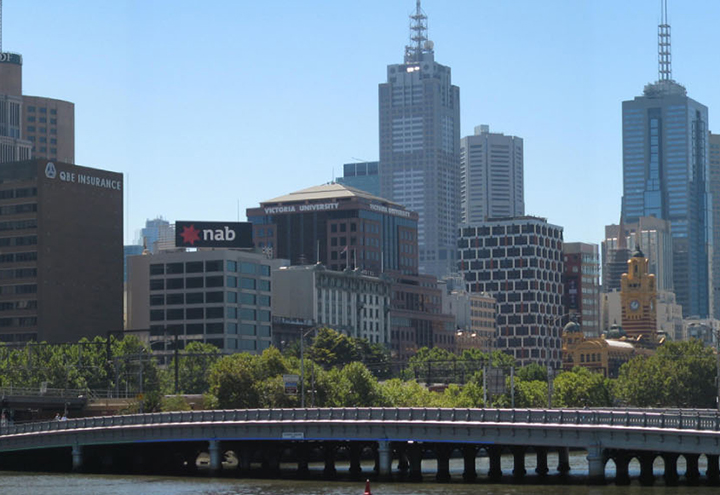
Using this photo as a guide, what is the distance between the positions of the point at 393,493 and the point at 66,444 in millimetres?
40481

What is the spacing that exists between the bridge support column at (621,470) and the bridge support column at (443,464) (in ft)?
46.6

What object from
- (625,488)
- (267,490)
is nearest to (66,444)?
(267,490)

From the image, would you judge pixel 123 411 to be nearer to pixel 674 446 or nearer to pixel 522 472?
pixel 522 472

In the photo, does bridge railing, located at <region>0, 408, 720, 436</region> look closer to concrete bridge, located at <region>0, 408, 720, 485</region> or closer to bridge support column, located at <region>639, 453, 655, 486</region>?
concrete bridge, located at <region>0, 408, 720, 485</region>

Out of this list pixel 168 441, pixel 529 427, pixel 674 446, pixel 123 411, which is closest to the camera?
pixel 674 446

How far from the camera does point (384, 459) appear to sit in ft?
415

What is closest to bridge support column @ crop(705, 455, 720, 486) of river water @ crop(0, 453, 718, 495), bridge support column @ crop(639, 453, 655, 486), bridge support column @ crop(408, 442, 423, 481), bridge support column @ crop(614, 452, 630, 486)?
river water @ crop(0, 453, 718, 495)

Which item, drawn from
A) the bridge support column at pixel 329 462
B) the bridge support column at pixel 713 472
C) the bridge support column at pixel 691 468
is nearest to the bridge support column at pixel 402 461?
the bridge support column at pixel 329 462

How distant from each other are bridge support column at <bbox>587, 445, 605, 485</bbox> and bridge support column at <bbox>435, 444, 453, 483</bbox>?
1423 centimetres

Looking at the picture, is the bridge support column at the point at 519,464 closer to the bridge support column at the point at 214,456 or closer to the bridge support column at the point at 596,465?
the bridge support column at the point at 596,465

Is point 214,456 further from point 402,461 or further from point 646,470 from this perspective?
point 646,470

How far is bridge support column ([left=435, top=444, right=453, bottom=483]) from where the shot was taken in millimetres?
127312

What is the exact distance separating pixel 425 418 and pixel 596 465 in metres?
15.7

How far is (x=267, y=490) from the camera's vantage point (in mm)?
116688
